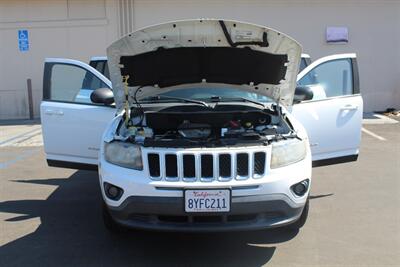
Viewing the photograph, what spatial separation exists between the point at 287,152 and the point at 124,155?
4.32 ft

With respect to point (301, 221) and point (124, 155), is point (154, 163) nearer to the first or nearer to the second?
point (124, 155)

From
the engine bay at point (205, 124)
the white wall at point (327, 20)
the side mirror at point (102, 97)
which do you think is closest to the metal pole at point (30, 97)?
the white wall at point (327, 20)

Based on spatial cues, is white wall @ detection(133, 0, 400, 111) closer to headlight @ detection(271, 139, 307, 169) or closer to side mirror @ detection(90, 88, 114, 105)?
side mirror @ detection(90, 88, 114, 105)

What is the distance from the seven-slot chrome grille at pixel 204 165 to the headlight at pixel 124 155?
84 millimetres

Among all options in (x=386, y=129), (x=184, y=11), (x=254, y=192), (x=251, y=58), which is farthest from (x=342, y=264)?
(x=184, y=11)

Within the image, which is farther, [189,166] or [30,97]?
[30,97]

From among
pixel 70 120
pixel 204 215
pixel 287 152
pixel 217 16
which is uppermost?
pixel 217 16

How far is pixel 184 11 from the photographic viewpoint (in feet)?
49.6

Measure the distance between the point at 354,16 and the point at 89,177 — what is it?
1064 cm

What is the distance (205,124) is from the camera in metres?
4.94

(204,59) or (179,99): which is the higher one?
(204,59)

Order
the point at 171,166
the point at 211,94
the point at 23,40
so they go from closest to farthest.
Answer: the point at 171,166 → the point at 211,94 → the point at 23,40

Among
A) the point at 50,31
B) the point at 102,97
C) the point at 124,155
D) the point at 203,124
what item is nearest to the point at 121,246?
the point at 124,155

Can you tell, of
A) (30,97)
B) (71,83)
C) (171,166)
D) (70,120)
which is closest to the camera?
(171,166)
